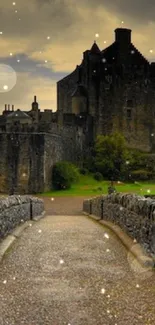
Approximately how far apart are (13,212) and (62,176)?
109 feet

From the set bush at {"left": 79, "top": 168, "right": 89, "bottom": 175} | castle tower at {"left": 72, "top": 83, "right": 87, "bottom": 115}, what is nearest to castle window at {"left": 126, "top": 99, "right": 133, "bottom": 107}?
castle tower at {"left": 72, "top": 83, "right": 87, "bottom": 115}

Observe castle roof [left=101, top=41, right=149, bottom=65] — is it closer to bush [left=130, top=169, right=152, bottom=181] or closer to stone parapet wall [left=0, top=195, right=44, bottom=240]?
bush [left=130, top=169, right=152, bottom=181]

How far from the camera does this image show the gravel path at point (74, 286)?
22.5 feet

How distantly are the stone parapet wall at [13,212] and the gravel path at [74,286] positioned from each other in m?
0.67

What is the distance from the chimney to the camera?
265ft

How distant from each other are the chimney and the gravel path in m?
71.2

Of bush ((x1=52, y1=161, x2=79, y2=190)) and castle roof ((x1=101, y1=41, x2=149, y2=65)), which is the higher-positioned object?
castle roof ((x1=101, y1=41, x2=149, y2=65))

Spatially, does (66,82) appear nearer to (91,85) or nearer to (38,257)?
(91,85)

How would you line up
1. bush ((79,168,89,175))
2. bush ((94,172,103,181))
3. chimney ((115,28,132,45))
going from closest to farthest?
bush ((94,172,103,181)) → bush ((79,168,89,175)) → chimney ((115,28,132,45))

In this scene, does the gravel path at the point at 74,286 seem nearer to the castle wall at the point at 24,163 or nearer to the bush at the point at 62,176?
the castle wall at the point at 24,163

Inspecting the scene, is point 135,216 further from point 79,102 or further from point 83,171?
point 79,102

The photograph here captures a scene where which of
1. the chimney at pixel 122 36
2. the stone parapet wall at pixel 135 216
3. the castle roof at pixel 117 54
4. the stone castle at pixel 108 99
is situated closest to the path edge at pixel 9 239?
the stone parapet wall at pixel 135 216

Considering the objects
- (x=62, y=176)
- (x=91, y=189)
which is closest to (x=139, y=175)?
(x=91, y=189)

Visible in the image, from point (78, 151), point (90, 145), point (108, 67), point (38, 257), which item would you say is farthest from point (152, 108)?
point (38, 257)
